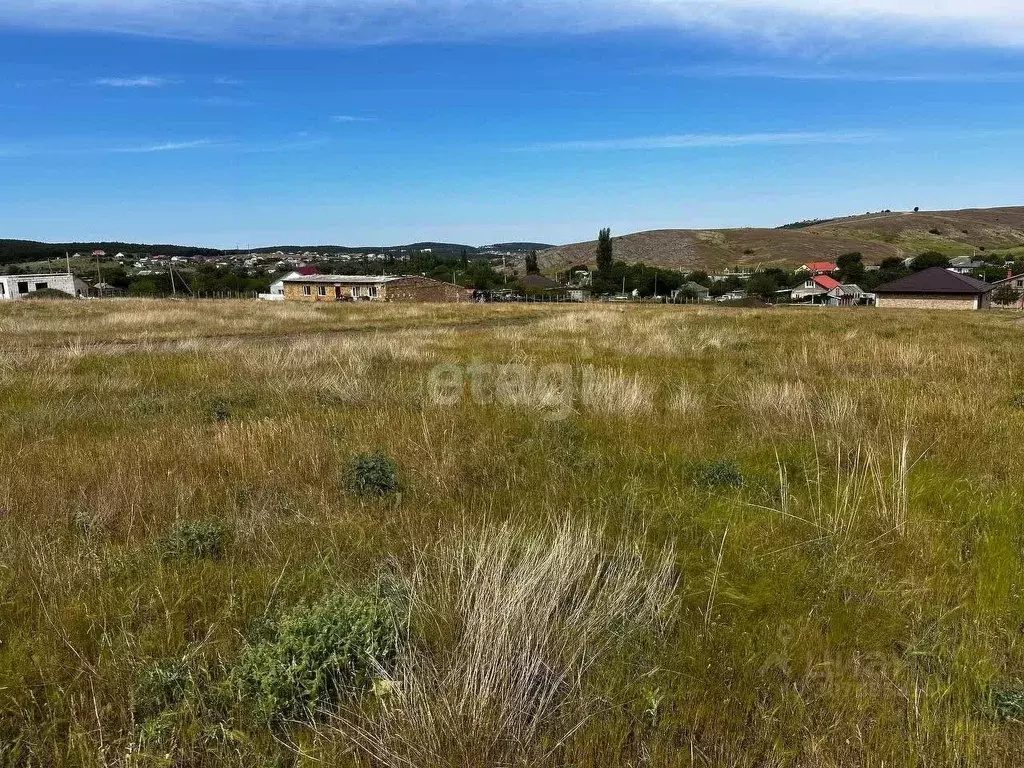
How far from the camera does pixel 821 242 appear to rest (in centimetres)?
15088

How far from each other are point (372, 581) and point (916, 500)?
3.73 metres

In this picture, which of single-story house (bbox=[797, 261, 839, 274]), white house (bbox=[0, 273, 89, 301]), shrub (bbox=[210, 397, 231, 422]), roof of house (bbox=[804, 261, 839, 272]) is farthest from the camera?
roof of house (bbox=[804, 261, 839, 272])

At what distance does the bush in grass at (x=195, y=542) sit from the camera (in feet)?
10.6

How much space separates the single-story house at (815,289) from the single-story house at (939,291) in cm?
2504

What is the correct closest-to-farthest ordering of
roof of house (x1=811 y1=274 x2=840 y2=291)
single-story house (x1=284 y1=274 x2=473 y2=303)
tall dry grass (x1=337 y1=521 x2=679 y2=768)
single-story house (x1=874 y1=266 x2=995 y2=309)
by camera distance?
tall dry grass (x1=337 y1=521 x2=679 y2=768) < single-story house (x1=874 y1=266 x2=995 y2=309) < single-story house (x1=284 y1=274 x2=473 y2=303) < roof of house (x1=811 y1=274 x2=840 y2=291)

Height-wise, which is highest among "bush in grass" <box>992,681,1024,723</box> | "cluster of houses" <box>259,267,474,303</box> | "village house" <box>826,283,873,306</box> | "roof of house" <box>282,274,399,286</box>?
"roof of house" <box>282,274,399,286</box>

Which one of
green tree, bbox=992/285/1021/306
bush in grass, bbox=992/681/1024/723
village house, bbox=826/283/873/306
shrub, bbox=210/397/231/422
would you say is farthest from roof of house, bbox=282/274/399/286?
green tree, bbox=992/285/1021/306

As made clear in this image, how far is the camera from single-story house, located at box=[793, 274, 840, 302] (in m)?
87.9

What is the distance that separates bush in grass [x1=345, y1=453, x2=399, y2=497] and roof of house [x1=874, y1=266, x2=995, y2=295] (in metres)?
72.4

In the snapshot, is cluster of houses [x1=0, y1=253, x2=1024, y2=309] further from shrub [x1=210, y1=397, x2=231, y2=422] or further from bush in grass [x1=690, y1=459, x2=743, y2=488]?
bush in grass [x1=690, y1=459, x2=743, y2=488]

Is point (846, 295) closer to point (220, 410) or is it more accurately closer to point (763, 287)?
point (763, 287)

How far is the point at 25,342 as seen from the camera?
51.3 ft

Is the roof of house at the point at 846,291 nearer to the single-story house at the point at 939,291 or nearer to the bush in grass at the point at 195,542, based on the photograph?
the single-story house at the point at 939,291

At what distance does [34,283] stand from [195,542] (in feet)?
259
